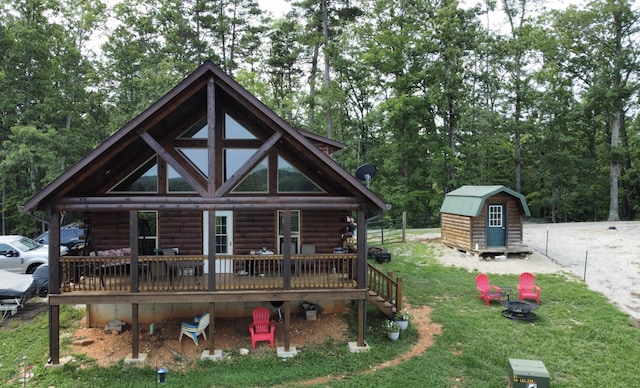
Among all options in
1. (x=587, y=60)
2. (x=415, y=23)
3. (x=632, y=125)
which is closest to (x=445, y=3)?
(x=415, y=23)

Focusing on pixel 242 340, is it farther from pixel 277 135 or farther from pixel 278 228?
pixel 277 135

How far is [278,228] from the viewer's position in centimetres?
1181

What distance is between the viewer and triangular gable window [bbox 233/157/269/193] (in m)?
10.9

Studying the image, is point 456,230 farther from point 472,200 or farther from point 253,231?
point 253,231

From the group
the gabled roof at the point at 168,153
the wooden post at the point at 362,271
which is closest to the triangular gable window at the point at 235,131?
the gabled roof at the point at 168,153

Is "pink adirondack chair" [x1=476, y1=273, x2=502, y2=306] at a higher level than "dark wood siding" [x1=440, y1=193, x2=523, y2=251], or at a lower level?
lower

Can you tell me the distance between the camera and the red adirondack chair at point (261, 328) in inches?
374

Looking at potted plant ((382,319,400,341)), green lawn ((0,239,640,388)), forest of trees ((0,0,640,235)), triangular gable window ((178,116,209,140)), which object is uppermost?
forest of trees ((0,0,640,235))

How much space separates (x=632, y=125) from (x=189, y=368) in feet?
139

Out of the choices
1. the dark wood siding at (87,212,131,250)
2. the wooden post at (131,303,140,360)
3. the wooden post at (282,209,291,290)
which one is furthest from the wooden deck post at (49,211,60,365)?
the wooden post at (282,209,291,290)

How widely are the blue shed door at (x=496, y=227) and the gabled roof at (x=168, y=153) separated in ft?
37.5

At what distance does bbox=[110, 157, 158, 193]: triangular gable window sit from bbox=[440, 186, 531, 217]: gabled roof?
48.0 ft

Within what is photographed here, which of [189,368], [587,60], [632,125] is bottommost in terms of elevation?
[189,368]

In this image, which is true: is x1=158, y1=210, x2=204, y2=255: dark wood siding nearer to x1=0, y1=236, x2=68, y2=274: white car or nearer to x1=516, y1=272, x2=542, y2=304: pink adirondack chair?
x1=0, y1=236, x2=68, y2=274: white car
